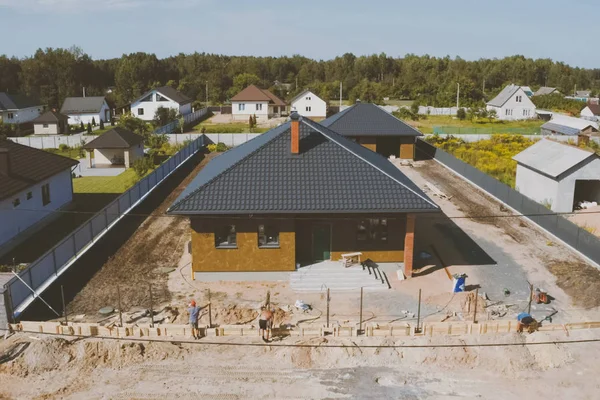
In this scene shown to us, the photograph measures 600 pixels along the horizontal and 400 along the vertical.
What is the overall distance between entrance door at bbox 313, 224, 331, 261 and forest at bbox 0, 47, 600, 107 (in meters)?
81.5

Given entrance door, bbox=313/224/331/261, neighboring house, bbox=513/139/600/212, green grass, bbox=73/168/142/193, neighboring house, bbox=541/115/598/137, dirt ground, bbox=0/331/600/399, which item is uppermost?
neighboring house, bbox=541/115/598/137

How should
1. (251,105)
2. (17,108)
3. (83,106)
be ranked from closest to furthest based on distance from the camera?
(17,108) < (83,106) < (251,105)

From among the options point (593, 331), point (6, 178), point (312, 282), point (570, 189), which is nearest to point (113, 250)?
point (6, 178)

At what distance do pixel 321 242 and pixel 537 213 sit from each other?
1453cm

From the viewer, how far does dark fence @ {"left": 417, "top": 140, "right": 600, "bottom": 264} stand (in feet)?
84.9

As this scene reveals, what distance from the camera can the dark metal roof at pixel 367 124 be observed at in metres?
46.4

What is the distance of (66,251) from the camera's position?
2384cm

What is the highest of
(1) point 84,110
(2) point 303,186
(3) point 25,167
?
(1) point 84,110

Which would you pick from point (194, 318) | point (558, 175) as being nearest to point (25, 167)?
point (194, 318)

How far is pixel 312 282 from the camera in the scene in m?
22.6

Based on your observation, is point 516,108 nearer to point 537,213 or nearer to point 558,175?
point 558,175

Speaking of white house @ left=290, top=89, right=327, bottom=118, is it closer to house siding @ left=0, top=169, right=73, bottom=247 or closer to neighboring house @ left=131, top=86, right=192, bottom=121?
neighboring house @ left=131, top=86, right=192, bottom=121

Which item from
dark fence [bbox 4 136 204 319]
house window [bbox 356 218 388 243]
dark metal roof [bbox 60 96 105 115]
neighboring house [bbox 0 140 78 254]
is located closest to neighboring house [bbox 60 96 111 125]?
dark metal roof [bbox 60 96 105 115]

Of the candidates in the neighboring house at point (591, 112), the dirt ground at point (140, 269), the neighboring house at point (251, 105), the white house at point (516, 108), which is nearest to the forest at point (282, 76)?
the white house at point (516, 108)
